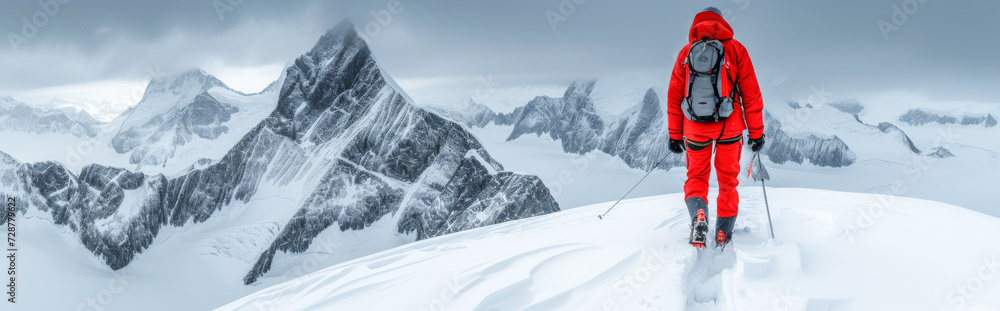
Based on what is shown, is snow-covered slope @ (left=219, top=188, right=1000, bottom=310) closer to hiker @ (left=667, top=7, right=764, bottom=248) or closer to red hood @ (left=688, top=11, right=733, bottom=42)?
hiker @ (left=667, top=7, right=764, bottom=248)

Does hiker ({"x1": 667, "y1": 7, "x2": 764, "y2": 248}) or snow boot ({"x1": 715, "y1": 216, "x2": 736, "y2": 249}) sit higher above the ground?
hiker ({"x1": 667, "y1": 7, "x2": 764, "y2": 248})

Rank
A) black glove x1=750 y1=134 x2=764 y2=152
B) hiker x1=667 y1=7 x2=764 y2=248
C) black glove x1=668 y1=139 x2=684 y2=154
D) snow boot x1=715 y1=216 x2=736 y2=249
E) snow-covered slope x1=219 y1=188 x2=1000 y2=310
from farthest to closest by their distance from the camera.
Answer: black glove x1=668 y1=139 x2=684 y2=154 < black glove x1=750 y1=134 x2=764 y2=152 < hiker x1=667 y1=7 x2=764 y2=248 < snow boot x1=715 y1=216 x2=736 y2=249 < snow-covered slope x1=219 y1=188 x2=1000 y2=310

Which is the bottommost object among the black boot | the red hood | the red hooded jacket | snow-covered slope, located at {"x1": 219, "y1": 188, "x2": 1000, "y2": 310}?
snow-covered slope, located at {"x1": 219, "y1": 188, "x2": 1000, "y2": 310}

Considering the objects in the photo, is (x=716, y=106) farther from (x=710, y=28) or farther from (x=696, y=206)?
(x=696, y=206)

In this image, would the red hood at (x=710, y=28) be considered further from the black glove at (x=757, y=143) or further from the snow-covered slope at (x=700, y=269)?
the snow-covered slope at (x=700, y=269)

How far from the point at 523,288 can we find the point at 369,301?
1.78 m

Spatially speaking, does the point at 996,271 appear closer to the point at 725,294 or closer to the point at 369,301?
the point at 725,294

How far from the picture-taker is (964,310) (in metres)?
3.93

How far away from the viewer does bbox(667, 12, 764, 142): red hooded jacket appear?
20.5 feet

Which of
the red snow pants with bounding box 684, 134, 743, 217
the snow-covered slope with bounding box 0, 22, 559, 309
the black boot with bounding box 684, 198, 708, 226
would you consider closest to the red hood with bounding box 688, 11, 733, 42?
the red snow pants with bounding box 684, 134, 743, 217

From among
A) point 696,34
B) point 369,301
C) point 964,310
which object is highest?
point 696,34

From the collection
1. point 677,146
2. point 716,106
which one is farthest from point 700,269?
point 677,146

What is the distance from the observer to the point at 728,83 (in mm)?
6156

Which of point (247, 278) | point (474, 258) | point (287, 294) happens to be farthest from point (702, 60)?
point (247, 278)
